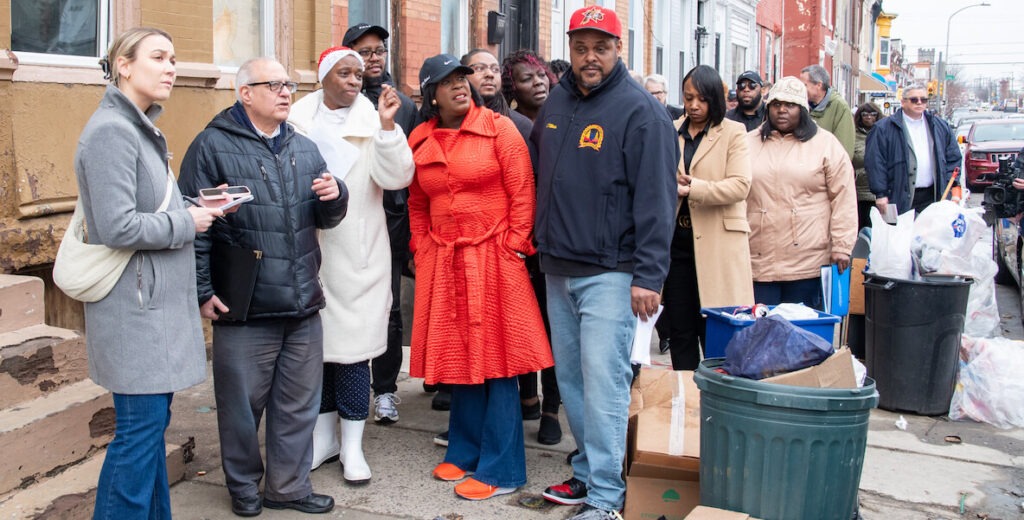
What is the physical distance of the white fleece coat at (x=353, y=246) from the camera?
473 cm

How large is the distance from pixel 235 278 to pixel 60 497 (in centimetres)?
118

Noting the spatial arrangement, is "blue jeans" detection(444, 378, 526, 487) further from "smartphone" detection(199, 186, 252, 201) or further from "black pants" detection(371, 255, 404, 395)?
"smartphone" detection(199, 186, 252, 201)

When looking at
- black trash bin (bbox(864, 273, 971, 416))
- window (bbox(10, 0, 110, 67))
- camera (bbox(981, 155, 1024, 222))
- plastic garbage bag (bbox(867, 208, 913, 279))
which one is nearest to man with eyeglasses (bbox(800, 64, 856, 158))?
camera (bbox(981, 155, 1024, 222))

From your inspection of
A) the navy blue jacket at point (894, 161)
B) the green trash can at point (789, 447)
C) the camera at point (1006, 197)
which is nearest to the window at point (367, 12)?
the navy blue jacket at point (894, 161)

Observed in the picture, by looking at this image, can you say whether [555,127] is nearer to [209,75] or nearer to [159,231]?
[159,231]

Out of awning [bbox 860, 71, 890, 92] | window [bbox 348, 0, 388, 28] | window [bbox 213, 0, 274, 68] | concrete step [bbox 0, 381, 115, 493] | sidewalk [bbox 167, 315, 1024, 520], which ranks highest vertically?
awning [bbox 860, 71, 890, 92]

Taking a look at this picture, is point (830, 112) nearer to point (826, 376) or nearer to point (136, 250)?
point (826, 376)

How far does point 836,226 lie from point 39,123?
4.66 metres

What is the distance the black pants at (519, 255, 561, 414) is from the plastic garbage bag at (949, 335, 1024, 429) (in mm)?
2681

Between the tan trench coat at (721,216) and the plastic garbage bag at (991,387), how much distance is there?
73.1 inches

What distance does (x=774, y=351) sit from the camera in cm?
383

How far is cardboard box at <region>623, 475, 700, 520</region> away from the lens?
14.0 feet

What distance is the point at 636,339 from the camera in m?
4.26

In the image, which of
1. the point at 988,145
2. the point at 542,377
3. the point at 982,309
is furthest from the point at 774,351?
the point at 988,145
